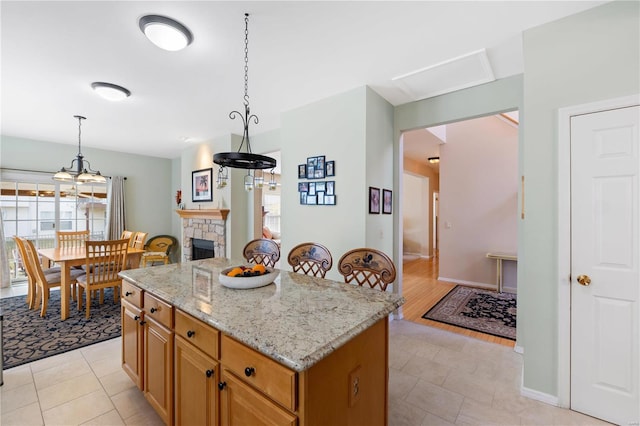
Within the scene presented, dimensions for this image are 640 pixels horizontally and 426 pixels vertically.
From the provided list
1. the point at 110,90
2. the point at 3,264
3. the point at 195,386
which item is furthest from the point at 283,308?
the point at 3,264

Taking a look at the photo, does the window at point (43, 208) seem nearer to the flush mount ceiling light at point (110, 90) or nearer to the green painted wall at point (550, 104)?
the flush mount ceiling light at point (110, 90)

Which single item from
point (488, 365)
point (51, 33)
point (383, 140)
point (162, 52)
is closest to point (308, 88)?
point (383, 140)

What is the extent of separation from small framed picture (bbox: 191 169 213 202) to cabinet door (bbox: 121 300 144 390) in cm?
346

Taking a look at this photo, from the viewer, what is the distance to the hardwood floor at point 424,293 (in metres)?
3.14

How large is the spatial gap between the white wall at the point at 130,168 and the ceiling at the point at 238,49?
1.75 metres

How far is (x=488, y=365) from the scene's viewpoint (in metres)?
2.48

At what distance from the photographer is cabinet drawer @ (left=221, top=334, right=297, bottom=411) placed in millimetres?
959

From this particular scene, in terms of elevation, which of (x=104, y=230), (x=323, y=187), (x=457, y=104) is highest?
(x=457, y=104)

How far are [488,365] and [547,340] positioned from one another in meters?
0.67

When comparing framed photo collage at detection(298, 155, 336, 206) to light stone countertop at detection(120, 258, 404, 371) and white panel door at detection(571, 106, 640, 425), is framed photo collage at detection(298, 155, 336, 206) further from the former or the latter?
white panel door at detection(571, 106, 640, 425)

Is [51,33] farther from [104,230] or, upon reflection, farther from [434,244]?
[434,244]

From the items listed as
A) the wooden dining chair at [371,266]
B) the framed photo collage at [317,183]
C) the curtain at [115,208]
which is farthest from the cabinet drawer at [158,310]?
→ the curtain at [115,208]

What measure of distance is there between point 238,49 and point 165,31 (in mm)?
547

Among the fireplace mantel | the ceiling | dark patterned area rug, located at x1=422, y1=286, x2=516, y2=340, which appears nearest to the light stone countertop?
the ceiling
